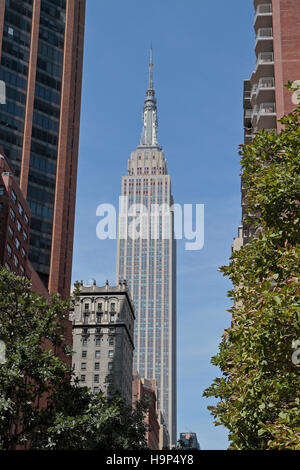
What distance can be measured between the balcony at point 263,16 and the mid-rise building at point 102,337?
3115 inches

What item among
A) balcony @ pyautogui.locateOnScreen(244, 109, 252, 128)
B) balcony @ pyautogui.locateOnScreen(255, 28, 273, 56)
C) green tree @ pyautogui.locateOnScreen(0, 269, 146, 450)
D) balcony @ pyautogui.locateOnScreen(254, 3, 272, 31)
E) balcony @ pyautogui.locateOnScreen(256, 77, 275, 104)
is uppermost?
balcony @ pyautogui.locateOnScreen(244, 109, 252, 128)

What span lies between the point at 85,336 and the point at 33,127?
143ft

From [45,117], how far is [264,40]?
211 ft

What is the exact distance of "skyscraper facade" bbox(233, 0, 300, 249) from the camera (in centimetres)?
6266


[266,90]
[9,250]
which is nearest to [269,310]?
[266,90]

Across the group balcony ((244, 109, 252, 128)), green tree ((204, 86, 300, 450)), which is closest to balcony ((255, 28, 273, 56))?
balcony ((244, 109, 252, 128))

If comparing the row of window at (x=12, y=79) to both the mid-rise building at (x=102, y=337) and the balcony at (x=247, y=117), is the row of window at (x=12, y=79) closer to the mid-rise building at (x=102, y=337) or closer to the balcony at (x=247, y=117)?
the mid-rise building at (x=102, y=337)

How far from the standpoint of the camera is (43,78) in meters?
126

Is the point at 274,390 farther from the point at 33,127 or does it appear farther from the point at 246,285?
the point at 33,127

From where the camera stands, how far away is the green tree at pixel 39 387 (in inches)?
1331

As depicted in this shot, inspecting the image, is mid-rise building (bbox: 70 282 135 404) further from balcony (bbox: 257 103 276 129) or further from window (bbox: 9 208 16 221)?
balcony (bbox: 257 103 276 129)

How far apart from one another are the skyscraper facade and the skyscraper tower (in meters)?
57.3

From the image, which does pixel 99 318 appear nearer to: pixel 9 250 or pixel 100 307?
pixel 100 307
